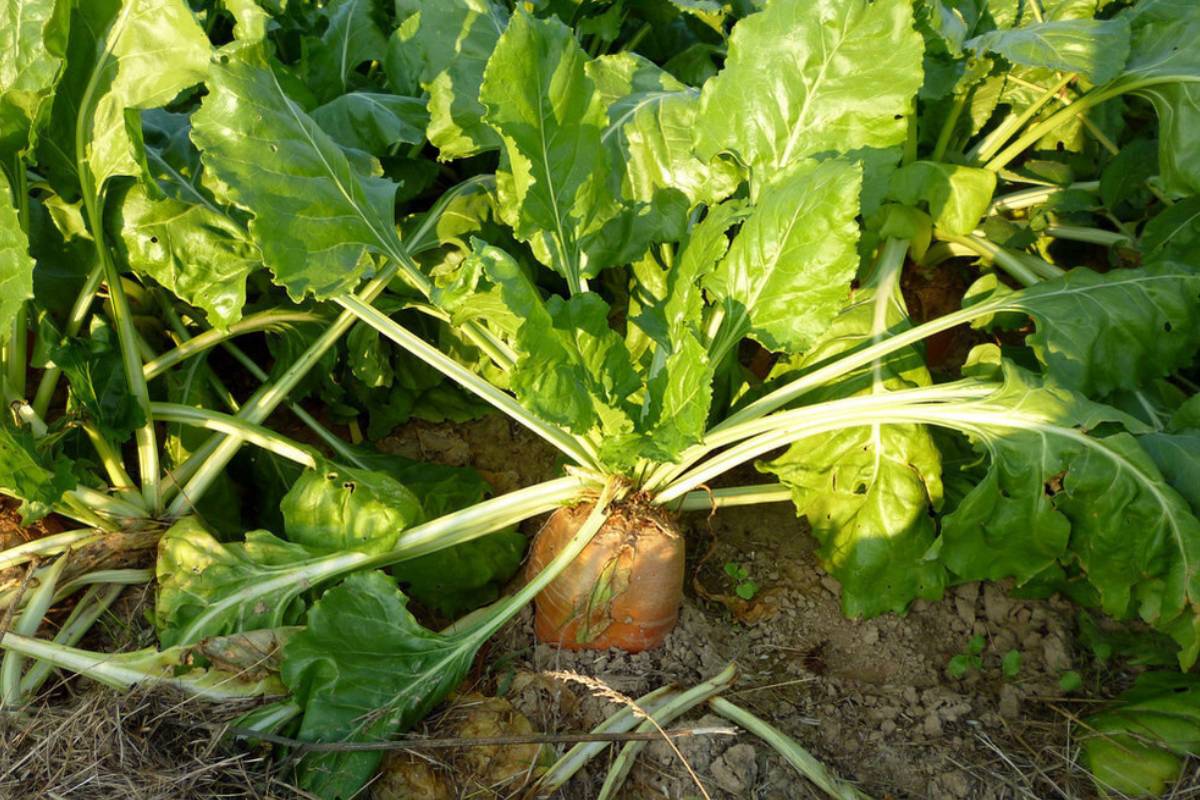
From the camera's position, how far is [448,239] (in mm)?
2211

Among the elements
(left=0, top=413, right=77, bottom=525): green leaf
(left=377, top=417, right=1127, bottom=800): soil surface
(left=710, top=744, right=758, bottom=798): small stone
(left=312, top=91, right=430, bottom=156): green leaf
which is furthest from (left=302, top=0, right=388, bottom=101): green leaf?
(left=710, top=744, right=758, bottom=798): small stone

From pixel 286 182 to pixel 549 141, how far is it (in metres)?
0.48

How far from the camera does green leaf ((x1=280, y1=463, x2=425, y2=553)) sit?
6.35ft

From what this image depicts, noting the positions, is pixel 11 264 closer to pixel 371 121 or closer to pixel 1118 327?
pixel 371 121

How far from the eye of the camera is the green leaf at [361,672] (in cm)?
166

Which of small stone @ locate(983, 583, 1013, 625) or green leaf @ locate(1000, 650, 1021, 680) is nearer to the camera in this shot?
green leaf @ locate(1000, 650, 1021, 680)

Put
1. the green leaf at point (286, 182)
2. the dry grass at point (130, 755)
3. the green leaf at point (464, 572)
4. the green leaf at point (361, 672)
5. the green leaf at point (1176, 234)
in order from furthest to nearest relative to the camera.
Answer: the green leaf at point (1176, 234) → the green leaf at point (464, 572) → the green leaf at point (286, 182) → the green leaf at point (361, 672) → the dry grass at point (130, 755)

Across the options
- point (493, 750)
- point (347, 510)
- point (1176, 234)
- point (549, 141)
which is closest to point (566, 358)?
point (549, 141)

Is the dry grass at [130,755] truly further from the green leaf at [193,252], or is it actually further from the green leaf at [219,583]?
the green leaf at [193,252]

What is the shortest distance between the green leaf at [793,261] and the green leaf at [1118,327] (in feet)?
1.57

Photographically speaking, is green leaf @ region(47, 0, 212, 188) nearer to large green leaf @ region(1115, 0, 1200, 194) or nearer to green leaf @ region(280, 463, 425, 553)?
green leaf @ region(280, 463, 425, 553)

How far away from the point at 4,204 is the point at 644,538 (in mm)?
1296

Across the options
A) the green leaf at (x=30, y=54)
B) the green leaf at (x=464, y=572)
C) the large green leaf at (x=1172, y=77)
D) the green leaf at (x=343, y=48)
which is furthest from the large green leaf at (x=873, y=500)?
the green leaf at (x=30, y=54)

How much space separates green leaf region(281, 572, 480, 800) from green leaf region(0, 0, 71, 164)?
3.55 ft
